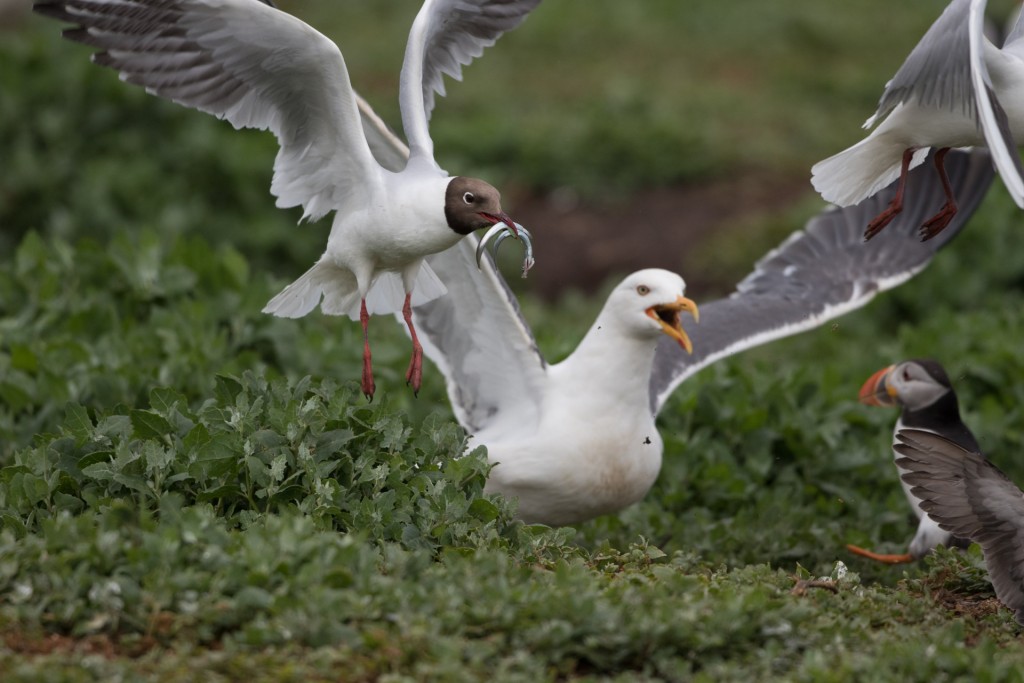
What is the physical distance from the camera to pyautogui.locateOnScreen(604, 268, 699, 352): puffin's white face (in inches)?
246

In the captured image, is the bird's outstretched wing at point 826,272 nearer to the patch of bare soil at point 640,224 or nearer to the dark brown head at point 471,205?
the dark brown head at point 471,205

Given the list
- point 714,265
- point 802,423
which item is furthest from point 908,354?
point 714,265

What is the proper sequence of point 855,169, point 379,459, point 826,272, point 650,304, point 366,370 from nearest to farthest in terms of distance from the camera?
point 379,459 < point 366,370 < point 855,169 < point 650,304 < point 826,272

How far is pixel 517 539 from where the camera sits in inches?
207

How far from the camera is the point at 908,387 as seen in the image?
7.11 metres

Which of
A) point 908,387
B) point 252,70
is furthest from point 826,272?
point 252,70

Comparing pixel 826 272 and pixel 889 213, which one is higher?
pixel 889 213

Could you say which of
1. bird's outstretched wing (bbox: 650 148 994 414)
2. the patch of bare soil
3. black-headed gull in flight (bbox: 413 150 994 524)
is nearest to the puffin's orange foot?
black-headed gull in flight (bbox: 413 150 994 524)

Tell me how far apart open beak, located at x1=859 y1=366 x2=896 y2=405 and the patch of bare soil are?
4517mm

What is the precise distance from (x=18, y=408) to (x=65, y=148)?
5.39 meters

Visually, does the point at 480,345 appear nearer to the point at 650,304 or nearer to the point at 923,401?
the point at 650,304

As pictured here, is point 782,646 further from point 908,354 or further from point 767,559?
point 908,354

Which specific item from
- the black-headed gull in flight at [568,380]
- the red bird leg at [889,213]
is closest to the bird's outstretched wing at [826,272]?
the black-headed gull in flight at [568,380]

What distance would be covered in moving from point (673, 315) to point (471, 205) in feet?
4.81
